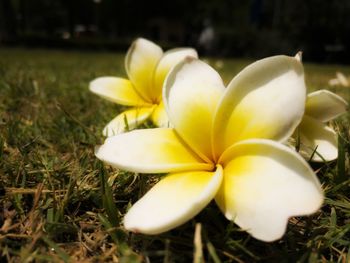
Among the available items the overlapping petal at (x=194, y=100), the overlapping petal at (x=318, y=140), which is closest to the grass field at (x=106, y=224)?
the overlapping petal at (x=318, y=140)

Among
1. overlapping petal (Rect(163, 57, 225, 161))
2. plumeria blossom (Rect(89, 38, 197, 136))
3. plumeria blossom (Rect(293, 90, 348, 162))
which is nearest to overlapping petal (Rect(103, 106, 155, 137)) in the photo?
plumeria blossom (Rect(89, 38, 197, 136))

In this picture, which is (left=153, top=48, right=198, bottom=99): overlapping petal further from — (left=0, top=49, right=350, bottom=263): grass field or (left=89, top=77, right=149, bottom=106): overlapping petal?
(left=0, top=49, right=350, bottom=263): grass field

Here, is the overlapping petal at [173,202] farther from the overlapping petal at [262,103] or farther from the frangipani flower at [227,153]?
the overlapping petal at [262,103]

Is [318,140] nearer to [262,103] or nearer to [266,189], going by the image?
[262,103]

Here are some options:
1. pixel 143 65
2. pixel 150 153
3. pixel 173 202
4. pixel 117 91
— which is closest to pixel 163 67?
pixel 143 65

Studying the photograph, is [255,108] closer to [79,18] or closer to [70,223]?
[70,223]

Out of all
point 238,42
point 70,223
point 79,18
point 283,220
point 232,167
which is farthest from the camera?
point 79,18

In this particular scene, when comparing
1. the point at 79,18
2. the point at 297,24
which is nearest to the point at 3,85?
the point at 297,24
